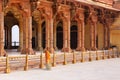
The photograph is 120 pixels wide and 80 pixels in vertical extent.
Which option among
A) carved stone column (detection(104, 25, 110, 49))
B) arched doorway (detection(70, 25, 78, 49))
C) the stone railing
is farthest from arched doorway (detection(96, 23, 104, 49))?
the stone railing

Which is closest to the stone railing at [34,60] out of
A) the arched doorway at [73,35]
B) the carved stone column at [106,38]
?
the carved stone column at [106,38]

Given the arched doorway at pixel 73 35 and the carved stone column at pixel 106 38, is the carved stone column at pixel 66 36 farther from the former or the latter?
the carved stone column at pixel 106 38

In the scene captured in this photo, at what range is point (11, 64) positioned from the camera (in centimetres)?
1176

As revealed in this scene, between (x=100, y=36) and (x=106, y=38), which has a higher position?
(x=100, y=36)

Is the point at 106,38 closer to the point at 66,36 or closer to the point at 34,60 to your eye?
the point at 66,36

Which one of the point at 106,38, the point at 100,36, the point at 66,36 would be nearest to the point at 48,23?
the point at 66,36

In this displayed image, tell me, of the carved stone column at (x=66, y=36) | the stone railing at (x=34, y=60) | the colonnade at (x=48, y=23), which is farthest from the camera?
the carved stone column at (x=66, y=36)

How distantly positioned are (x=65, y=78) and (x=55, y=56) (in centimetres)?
406

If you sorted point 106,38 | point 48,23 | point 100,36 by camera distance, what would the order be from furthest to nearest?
1. point 100,36
2. point 106,38
3. point 48,23

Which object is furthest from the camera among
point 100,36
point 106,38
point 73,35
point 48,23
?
point 73,35

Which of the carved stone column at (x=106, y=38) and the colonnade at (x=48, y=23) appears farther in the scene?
the carved stone column at (x=106, y=38)

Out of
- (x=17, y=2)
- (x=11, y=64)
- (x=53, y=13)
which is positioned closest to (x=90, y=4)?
(x=53, y=13)

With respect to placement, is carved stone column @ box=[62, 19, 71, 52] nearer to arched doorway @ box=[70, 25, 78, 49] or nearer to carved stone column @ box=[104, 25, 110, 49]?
arched doorway @ box=[70, 25, 78, 49]

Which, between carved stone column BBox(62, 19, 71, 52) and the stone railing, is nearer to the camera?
the stone railing
